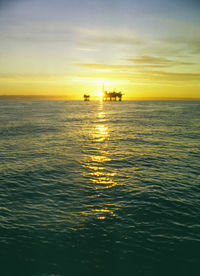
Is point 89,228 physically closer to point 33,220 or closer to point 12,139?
point 33,220

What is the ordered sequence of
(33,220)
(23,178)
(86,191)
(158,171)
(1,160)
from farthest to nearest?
(1,160), (158,171), (23,178), (86,191), (33,220)

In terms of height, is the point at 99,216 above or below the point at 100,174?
below

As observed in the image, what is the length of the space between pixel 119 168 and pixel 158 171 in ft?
10.9

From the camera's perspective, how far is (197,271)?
24.0 ft

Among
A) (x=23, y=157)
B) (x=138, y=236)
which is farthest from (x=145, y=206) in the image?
(x=23, y=157)

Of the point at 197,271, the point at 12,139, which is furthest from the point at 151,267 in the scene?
the point at 12,139

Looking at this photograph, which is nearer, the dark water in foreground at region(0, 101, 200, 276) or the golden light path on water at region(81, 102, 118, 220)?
the dark water in foreground at region(0, 101, 200, 276)

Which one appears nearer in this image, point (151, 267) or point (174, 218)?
point (151, 267)

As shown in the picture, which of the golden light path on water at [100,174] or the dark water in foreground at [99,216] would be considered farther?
the golden light path on water at [100,174]

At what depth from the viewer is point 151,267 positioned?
24.5 ft

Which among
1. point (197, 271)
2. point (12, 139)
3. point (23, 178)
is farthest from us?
point (12, 139)

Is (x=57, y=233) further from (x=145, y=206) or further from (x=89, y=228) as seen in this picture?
(x=145, y=206)

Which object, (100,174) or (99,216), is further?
(100,174)

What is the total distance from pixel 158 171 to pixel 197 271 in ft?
34.2
